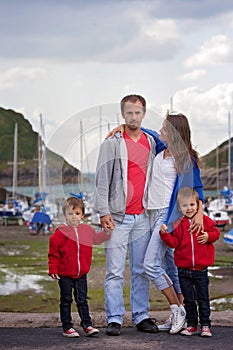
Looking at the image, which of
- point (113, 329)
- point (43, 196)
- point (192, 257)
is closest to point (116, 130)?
point (192, 257)

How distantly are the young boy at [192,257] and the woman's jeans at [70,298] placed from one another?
0.82 m

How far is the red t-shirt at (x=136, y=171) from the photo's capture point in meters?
6.16

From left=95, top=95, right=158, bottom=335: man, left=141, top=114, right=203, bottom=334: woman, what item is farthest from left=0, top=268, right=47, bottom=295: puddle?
left=141, top=114, right=203, bottom=334: woman

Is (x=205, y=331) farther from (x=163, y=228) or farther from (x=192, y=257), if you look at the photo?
(x=163, y=228)

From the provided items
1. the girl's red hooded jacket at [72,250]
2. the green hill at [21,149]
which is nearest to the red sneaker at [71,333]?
the girl's red hooded jacket at [72,250]

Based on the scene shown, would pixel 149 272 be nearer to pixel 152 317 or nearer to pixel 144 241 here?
pixel 144 241

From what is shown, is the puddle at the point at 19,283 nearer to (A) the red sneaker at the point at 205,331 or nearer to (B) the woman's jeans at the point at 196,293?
(B) the woman's jeans at the point at 196,293

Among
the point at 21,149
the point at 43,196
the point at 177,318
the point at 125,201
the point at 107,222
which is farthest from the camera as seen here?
the point at 21,149

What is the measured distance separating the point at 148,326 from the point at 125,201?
112 centimetres

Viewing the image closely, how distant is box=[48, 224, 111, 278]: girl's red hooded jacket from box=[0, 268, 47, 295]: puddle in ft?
14.4

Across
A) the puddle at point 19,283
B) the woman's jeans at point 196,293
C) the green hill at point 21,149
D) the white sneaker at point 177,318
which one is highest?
the green hill at point 21,149

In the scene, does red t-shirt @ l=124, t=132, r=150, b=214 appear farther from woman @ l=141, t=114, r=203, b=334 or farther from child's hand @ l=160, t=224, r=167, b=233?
child's hand @ l=160, t=224, r=167, b=233

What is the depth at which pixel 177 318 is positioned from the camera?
250 inches

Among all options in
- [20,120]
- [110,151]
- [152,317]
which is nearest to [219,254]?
[152,317]
